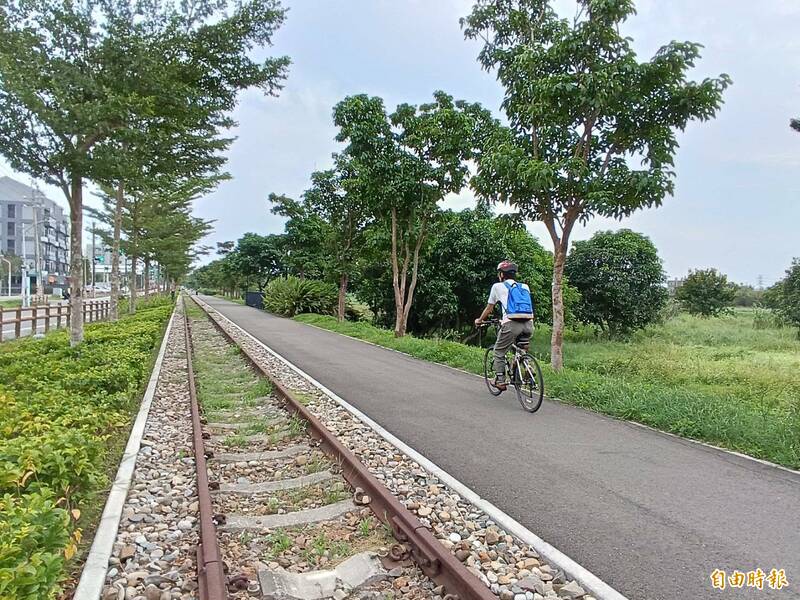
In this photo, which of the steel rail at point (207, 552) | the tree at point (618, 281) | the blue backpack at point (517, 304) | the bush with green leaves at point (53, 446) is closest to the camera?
the bush with green leaves at point (53, 446)

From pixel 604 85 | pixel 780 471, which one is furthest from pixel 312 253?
pixel 780 471

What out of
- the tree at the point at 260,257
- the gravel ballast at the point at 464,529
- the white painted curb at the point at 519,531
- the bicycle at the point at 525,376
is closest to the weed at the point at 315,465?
the gravel ballast at the point at 464,529

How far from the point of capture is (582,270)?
2661 cm

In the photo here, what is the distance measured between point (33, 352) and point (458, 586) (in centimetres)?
1005

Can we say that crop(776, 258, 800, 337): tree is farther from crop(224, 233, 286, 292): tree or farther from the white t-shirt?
crop(224, 233, 286, 292): tree

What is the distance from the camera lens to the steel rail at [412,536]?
2.90 m

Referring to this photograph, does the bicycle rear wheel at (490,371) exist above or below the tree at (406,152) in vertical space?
below

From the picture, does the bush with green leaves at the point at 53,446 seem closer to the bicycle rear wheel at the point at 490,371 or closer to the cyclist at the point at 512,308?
the cyclist at the point at 512,308

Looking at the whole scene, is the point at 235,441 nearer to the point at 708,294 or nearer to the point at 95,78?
the point at 95,78

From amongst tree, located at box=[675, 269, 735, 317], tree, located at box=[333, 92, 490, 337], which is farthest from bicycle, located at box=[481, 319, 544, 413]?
tree, located at box=[675, 269, 735, 317]

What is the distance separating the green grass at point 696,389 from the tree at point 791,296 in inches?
147

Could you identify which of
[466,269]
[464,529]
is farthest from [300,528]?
[466,269]

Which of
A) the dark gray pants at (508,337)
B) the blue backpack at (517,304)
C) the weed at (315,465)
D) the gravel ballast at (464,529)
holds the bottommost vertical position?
the weed at (315,465)

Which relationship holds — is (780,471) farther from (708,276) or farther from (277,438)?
(708,276)
